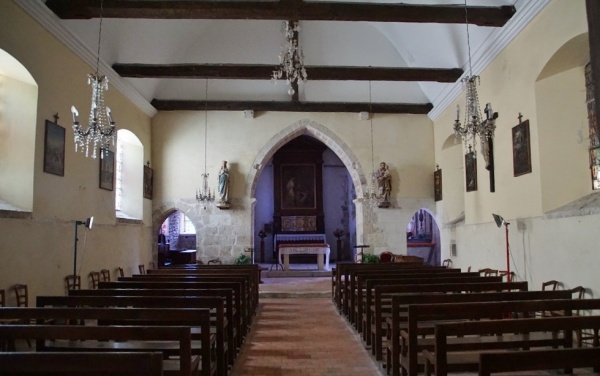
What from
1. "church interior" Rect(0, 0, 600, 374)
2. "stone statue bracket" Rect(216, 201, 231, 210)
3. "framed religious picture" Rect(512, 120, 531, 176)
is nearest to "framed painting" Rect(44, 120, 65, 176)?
"church interior" Rect(0, 0, 600, 374)

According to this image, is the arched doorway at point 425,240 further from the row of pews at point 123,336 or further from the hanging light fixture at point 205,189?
the row of pews at point 123,336

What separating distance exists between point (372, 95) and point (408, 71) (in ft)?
9.19

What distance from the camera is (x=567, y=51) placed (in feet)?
21.7

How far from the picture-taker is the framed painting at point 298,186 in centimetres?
1850

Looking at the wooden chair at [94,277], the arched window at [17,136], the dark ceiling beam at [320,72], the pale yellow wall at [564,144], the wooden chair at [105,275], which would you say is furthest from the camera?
the dark ceiling beam at [320,72]

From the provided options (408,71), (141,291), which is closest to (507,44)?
(408,71)

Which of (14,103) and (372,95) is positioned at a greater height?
(372,95)

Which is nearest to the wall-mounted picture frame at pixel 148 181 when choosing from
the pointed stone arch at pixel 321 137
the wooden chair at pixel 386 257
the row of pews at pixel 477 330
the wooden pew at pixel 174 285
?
the pointed stone arch at pixel 321 137

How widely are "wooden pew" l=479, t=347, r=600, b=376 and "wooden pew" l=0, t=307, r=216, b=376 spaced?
179cm

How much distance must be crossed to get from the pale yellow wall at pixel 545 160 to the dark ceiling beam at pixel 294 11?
0.96 metres

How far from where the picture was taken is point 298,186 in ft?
61.3

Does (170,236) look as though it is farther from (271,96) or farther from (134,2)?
(134,2)

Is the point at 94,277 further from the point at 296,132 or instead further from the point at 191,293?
the point at 296,132

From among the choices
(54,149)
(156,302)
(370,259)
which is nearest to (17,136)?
(54,149)
